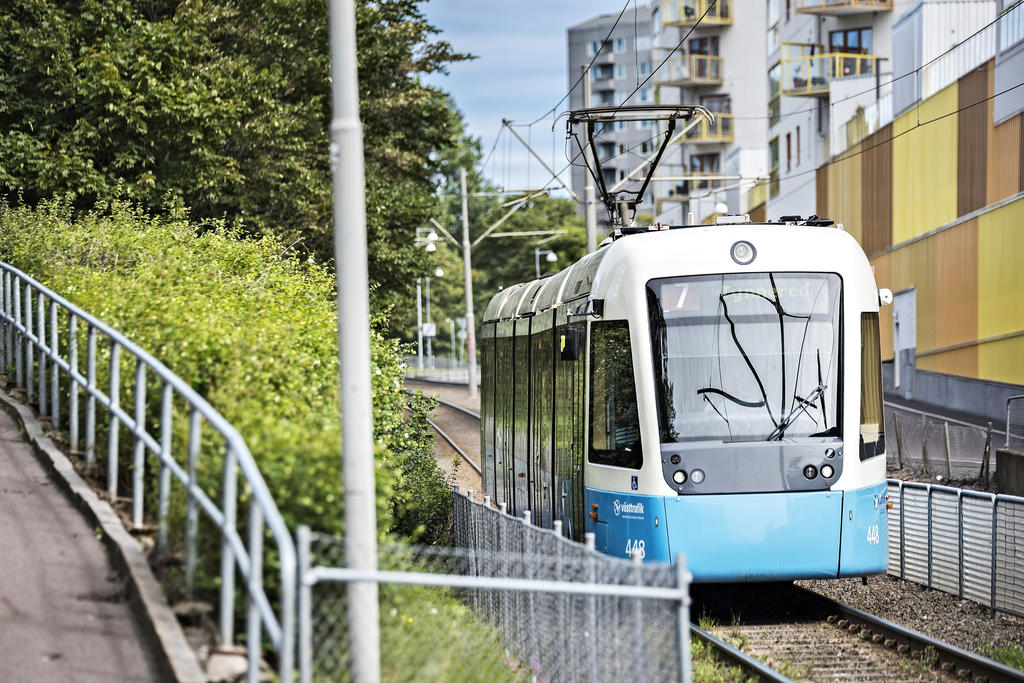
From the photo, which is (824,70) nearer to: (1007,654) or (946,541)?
(946,541)

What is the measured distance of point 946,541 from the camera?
14195mm

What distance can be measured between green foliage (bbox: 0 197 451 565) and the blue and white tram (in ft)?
6.85

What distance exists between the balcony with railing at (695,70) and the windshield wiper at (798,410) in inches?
2488

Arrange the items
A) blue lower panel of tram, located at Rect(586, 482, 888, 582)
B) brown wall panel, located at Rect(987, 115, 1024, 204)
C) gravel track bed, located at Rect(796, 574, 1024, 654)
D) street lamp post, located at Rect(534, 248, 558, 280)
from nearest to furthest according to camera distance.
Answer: blue lower panel of tram, located at Rect(586, 482, 888, 582)
gravel track bed, located at Rect(796, 574, 1024, 654)
brown wall panel, located at Rect(987, 115, 1024, 204)
street lamp post, located at Rect(534, 248, 558, 280)

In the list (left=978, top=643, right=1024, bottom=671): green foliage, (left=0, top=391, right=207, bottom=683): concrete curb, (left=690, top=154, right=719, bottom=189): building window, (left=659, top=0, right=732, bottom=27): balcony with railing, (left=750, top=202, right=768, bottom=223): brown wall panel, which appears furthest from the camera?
(left=690, top=154, right=719, bottom=189): building window

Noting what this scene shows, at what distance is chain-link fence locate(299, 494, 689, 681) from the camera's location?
6.09 m

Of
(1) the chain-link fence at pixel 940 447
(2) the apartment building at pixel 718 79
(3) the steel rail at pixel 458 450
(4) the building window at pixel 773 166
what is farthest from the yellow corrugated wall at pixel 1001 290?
(2) the apartment building at pixel 718 79

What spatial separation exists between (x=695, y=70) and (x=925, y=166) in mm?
35872

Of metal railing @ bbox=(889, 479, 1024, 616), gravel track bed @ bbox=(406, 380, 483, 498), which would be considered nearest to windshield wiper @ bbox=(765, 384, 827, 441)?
→ metal railing @ bbox=(889, 479, 1024, 616)

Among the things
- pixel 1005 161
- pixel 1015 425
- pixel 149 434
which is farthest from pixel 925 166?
pixel 149 434

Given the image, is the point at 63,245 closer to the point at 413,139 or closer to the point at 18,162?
the point at 18,162

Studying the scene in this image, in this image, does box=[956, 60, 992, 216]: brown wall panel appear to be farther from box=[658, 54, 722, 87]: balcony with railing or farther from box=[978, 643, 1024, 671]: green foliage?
box=[658, 54, 722, 87]: balcony with railing

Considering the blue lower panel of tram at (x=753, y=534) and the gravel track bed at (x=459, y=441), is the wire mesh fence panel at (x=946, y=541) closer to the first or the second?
the blue lower panel of tram at (x=753, y=534)

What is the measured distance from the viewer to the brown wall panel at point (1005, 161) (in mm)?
31531
